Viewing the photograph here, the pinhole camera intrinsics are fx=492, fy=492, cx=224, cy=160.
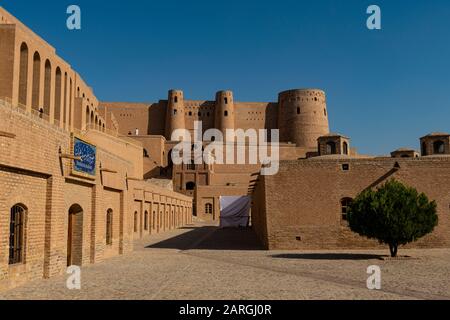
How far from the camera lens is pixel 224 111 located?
238ft

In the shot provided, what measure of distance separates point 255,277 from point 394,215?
5.87 metres

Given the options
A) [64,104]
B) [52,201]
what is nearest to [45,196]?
[52,201]

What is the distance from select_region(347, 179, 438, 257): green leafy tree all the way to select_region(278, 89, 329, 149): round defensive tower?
5281 centimetres

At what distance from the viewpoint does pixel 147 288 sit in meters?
10.1

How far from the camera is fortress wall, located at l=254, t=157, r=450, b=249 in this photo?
732 inches

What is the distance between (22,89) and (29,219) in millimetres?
20483

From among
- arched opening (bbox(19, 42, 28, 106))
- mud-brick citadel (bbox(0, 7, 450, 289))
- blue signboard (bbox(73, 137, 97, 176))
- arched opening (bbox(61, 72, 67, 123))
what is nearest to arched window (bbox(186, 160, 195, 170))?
mud-brick citadel (bbox(0, 7, 450, 289))

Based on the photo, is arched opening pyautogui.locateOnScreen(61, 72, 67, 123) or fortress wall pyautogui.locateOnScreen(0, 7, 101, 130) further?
arched opening pyautogui.locateOnScreen(61, 72, 67, 123)

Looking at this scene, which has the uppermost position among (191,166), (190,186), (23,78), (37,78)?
(37,78)

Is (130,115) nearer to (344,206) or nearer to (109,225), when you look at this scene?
(344,206)

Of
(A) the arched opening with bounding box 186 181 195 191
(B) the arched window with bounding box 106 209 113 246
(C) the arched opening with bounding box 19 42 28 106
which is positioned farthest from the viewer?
(A) the arched opening with bounding box 186 181 195 191

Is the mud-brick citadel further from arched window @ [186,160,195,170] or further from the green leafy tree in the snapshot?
arched window @ [186,160,195,170]
